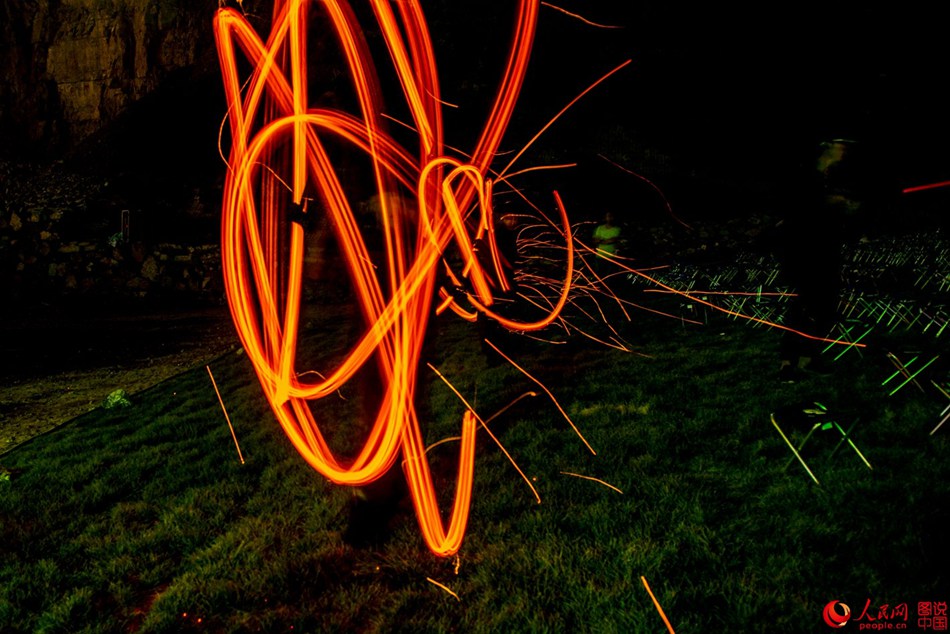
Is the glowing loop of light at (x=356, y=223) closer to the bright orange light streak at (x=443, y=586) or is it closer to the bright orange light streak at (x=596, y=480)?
the bright orange light streak at (x=443, y=586)

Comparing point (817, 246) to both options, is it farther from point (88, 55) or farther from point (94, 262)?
point (88, 55)

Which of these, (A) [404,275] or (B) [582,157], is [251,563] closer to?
(A) [404,275]

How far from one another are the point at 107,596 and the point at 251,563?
740 mm

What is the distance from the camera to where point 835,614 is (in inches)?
92.8

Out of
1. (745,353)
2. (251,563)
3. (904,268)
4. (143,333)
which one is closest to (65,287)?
(143,333)

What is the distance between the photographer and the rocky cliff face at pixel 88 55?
2922 cm

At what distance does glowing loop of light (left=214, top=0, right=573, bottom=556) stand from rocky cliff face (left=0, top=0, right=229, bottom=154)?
3146cm

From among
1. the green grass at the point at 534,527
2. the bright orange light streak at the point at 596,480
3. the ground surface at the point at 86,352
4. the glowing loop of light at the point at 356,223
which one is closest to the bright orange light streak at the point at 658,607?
the green grass at the point at 534,527

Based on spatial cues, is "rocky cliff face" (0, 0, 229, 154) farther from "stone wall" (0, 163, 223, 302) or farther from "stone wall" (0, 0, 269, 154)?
"stone wall" (0, 163, 223, 302)

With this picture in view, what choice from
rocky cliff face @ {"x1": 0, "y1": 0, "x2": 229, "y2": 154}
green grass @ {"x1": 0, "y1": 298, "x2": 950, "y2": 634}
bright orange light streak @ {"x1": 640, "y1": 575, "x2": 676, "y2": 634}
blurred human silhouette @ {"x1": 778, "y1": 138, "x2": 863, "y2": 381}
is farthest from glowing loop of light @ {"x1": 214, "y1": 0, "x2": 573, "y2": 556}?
rocky cliff face @ {"x1": 0, "y1": 0, "x2": 229, "y2": 154}

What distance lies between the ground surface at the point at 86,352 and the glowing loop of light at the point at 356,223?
12.1ft

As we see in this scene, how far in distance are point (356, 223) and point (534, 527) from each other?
80.0 inches

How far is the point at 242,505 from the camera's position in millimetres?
3744

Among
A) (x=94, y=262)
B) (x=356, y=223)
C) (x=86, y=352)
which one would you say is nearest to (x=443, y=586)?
(x=356, y=223)
